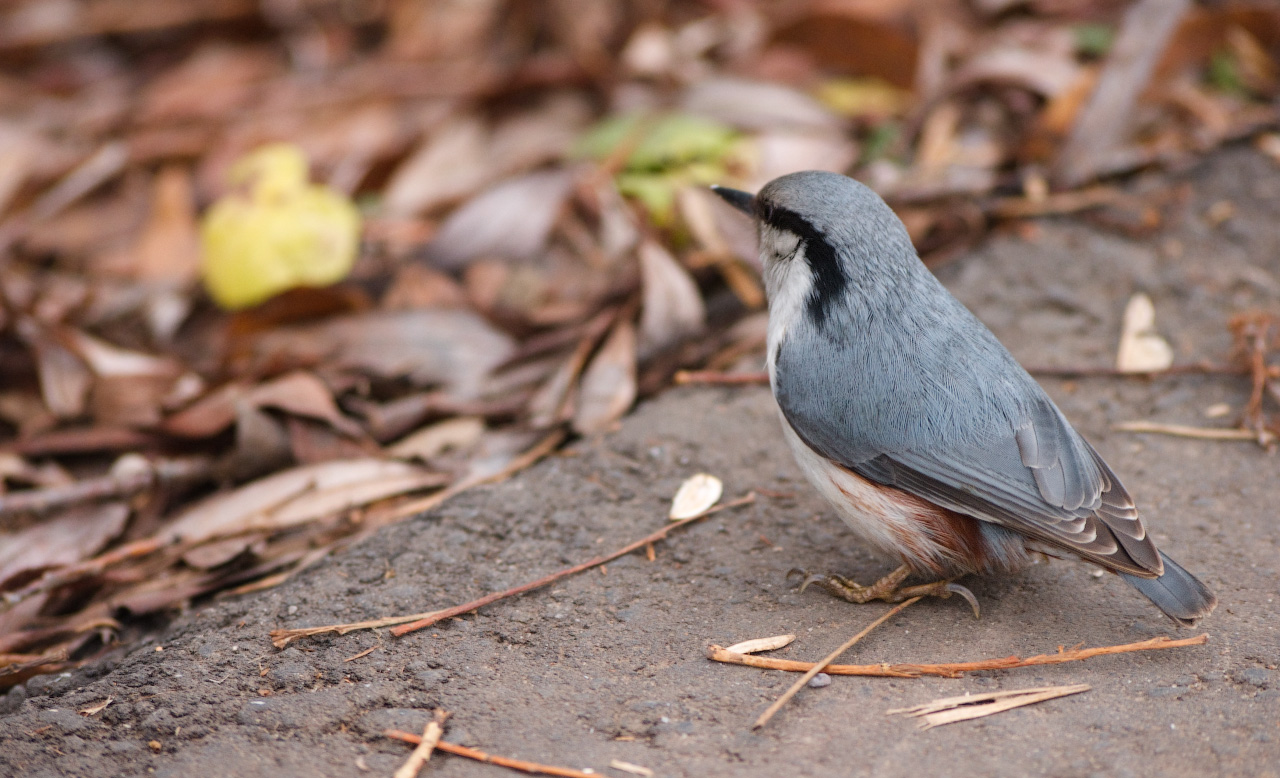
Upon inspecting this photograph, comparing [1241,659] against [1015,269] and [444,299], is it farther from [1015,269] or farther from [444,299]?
[444,299]

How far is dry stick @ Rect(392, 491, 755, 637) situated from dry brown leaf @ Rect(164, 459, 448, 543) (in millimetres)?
667

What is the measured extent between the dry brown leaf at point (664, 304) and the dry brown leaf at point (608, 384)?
0.08 metres

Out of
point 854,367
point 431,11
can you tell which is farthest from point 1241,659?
point 431,11

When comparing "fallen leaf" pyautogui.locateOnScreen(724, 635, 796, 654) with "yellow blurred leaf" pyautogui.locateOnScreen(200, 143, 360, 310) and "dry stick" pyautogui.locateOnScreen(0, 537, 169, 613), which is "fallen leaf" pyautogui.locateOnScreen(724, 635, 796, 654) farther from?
"yellow blurred leaf" pyautogui.locateOnScreen(200, 143, 360, 310)

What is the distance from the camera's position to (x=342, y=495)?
3254 mm

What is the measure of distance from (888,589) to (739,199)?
4.33ft

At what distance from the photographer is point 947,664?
2441mm

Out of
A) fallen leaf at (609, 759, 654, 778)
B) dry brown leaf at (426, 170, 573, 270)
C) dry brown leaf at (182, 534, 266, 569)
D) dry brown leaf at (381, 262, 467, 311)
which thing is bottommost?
dry brown leaf at (182, 534, 266, 569)

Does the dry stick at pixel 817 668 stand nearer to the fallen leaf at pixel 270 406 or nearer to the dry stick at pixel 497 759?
the dry stick at pixel 497 759

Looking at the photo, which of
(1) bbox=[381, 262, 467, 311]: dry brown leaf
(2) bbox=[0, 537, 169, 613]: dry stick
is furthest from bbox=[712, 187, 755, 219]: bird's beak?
(2) bbox=[0, 537, 169, 613]: dry stick

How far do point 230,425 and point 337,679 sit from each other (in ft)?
4.59

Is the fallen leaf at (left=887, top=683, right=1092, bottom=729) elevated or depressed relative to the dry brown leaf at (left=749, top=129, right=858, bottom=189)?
depressed

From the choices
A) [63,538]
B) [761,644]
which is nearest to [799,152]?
[761,644]

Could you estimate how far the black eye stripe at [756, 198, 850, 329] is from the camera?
2.85 meters
